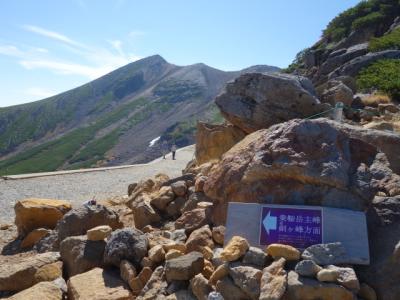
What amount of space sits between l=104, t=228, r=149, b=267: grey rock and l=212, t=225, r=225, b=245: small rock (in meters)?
1.19

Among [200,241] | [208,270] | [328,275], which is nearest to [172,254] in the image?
[200,241]

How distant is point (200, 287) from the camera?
5.96m

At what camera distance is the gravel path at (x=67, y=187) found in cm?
1855

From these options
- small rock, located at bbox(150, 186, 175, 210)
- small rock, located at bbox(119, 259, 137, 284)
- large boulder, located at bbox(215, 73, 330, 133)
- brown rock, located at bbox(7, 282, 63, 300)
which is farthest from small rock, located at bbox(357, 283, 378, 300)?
large boulder, located at bbox(215, 73, 330, 133)

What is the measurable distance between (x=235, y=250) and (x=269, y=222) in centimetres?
83

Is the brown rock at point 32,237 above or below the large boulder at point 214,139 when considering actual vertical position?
below

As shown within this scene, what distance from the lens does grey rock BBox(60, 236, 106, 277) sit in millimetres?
7852

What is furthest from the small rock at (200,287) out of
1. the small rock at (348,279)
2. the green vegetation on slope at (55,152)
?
the green vegetation on slope at (55,152)

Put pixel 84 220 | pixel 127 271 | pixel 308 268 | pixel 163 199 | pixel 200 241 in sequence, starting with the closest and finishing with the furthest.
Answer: pixel 308 268
pixel 127 271
pixel 200 241
pixel 84 220
pixel 163 199

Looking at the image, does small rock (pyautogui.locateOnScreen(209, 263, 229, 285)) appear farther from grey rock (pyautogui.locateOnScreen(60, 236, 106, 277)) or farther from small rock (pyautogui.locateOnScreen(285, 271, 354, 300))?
grey rock (pyautogui.locateOnScreen(60, 236, 106, 277))

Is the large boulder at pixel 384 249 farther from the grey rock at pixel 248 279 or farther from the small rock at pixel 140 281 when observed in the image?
the small rock at pixel 140 281

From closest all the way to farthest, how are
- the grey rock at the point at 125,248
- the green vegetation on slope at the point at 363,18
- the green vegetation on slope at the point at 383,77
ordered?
1. the grey rock at the point at 125,248
2. the green vegetation on slope at the point at 383,77
3. the green vegetation on slope at the point at 363,18

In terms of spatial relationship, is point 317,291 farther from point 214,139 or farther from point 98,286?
point 214,139

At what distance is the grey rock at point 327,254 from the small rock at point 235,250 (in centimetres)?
78
